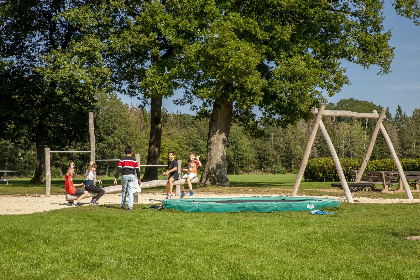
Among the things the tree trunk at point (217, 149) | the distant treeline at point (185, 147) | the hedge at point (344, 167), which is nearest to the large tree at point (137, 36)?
the tree trunk at point (217, 149)

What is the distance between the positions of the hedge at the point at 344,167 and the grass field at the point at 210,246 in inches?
846

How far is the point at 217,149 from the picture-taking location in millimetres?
27812

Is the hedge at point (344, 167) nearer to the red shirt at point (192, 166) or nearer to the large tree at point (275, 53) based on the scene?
the large tree at point (275, 53)

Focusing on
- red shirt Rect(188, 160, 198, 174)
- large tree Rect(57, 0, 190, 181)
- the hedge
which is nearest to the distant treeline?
the hedge

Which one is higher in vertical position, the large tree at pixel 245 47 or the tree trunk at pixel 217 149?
the large tree at pixel 245 47

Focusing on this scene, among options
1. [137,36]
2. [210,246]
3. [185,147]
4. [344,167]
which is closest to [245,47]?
[137,36]

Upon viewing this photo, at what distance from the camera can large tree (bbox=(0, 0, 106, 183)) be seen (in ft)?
105

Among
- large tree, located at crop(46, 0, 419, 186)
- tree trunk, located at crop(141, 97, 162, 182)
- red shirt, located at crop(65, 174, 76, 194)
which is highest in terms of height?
large tree, located at crop(46, 0, 419, 186)

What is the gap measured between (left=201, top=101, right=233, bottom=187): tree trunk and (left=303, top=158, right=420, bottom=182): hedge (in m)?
8.34

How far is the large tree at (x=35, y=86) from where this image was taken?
32.0 meters

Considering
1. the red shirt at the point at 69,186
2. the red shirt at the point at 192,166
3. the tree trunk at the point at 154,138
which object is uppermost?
the tree trunk at the point at 154,138

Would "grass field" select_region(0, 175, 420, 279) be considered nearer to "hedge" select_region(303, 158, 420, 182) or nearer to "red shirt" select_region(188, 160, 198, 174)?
"red shirt" select_region(188, 160, 198, 174)

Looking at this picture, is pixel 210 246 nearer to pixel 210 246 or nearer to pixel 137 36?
pixel 210 246

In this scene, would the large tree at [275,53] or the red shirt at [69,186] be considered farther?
the large tree at [275,53]
